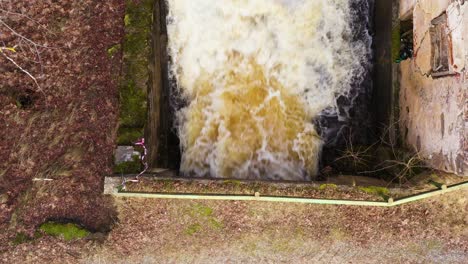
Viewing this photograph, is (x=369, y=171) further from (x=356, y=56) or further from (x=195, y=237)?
(x=195, y=237)

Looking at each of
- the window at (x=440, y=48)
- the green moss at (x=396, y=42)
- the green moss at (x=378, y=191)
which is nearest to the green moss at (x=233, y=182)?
the green moss at (x=378, y=191)

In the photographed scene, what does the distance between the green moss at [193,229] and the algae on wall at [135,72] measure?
110cm

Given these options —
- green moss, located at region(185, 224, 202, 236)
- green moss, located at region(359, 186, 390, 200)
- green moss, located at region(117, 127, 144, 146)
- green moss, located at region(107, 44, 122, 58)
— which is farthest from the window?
green moss, located at region(107, 44, 122, 58)

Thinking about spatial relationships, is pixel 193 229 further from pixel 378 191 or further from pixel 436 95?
pixel 436 95

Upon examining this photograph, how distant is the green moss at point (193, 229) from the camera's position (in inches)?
178

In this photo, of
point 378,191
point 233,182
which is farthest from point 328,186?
point 233,182

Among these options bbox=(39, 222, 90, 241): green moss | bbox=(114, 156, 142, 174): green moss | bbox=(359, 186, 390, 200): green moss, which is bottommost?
bbox=(39, 222, 90, 241): green moss

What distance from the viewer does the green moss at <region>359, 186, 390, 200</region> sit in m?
4.20

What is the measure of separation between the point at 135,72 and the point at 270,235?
2250 millimetres

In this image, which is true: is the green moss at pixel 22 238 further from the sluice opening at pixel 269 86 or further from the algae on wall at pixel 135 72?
the sluice opening at pixel 269 86

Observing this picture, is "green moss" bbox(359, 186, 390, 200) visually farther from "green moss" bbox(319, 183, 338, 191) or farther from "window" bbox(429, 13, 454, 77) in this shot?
"window" bbox(429, 13, 454, 77)

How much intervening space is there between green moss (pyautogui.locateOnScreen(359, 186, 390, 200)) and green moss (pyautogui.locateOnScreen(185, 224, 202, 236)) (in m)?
1.73

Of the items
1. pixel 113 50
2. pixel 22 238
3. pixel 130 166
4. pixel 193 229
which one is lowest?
pixel 22 238

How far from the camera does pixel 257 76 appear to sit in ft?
17.3
